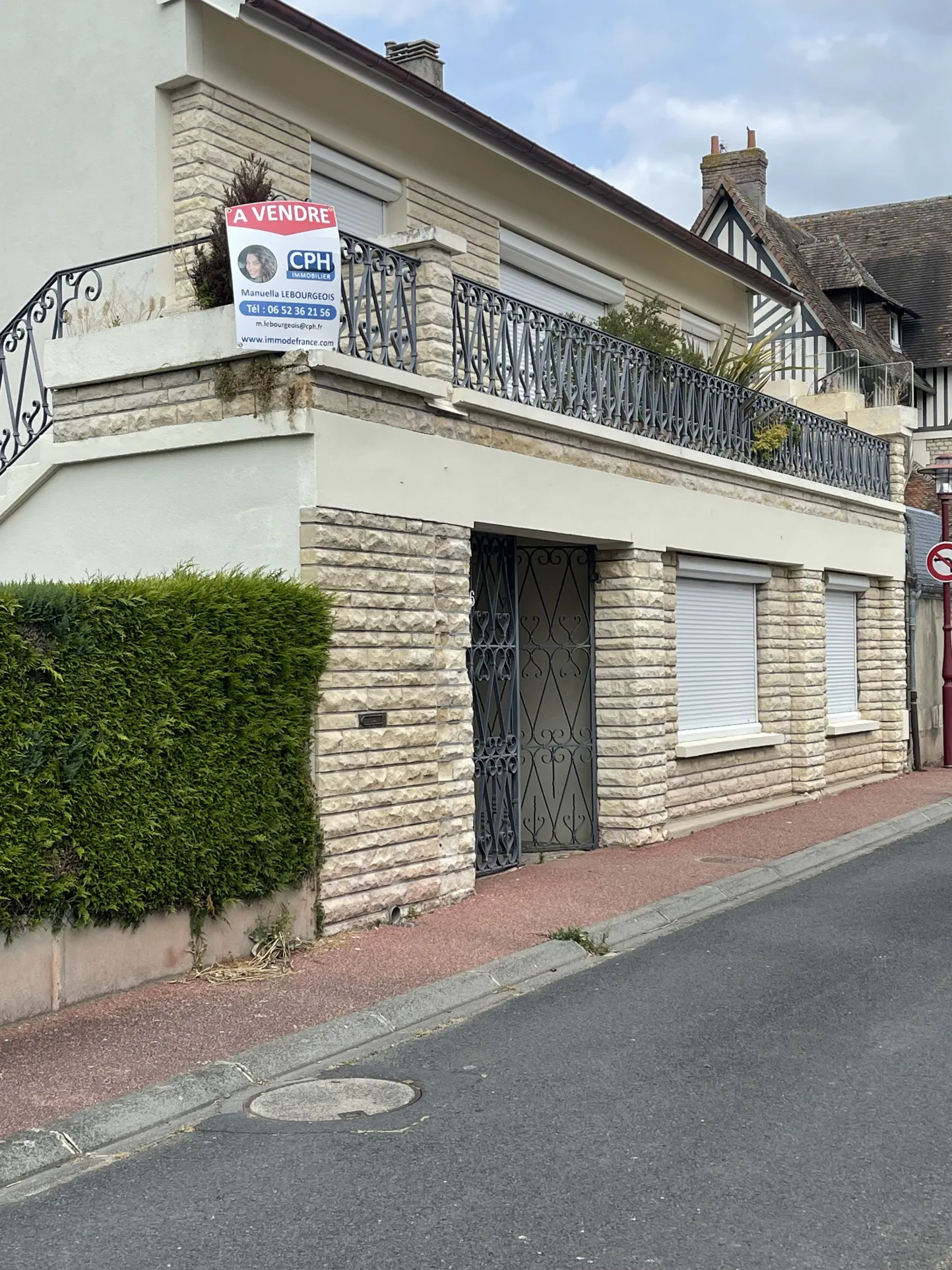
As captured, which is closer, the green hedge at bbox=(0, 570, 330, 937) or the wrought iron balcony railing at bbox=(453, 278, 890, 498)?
the green hedge at bbox=(0, 570, 330, 937)

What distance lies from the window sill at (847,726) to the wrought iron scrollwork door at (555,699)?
5.59m

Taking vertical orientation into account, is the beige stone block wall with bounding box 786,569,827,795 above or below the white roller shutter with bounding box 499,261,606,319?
below

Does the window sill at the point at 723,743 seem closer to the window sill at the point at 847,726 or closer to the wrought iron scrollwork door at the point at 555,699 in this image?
the wrought iron scrollwork door at the point at 555,699

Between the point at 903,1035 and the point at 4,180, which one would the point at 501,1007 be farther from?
the point at 4,180

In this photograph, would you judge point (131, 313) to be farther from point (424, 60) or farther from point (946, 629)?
point (946, 629)

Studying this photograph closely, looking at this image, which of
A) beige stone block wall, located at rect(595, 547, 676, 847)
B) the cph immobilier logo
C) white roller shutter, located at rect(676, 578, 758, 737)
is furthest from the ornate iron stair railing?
white roller shutter, located at rect(676, 578, 758, 737)

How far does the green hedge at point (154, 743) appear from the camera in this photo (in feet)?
23.2

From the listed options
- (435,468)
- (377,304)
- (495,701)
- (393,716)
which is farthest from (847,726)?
(377,304)

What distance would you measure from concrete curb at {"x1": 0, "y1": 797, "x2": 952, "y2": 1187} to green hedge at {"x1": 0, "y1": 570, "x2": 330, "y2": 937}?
1.32m

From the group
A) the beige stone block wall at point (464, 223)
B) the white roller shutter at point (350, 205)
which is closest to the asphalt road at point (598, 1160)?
the white roller shutter at point (350, 205)

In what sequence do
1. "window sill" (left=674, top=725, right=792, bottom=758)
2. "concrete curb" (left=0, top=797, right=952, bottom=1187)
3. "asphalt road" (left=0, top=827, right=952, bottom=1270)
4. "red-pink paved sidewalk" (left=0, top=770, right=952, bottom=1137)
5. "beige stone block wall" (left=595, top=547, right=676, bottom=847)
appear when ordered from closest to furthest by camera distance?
1. "asphalt road" (left=0, top=827, right=952, bottom=1270)
2. "concrete curb" (left=0, top=797, right=952, bottom=1187)
3. "red-pink paved sidewalk" (left=0, top=770, right=952, bottom=1137)
4. "beige stone block wall" (left=595, top=547, right=676, bottom=847)
5. "window sill" (left=674, top=725, right=792, bottom=758)

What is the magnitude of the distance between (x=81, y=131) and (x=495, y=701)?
605 cm

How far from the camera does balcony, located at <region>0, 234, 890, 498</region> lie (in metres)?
9.86

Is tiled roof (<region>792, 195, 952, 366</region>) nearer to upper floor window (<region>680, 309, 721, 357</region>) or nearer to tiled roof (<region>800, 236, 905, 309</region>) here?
tiled roof (<region>800, 236, 905, 309</region>)
